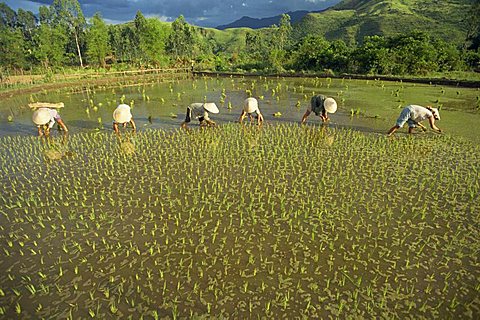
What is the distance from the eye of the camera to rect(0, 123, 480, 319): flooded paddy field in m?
4.14

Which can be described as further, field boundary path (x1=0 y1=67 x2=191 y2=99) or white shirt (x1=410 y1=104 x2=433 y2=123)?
field boundary path (x1=0 y1=67 x2=191 y2=99)

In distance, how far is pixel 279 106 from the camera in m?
16.7

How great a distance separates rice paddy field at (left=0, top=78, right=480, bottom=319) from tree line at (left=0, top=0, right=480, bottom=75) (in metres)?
21.7

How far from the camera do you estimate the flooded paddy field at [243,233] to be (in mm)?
4137

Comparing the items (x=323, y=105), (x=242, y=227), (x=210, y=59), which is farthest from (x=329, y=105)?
(x=210, y=59)

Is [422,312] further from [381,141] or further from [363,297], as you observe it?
[381,141]

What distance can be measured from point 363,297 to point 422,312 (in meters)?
0.74

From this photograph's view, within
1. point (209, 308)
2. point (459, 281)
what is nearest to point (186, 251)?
point (209, 308)

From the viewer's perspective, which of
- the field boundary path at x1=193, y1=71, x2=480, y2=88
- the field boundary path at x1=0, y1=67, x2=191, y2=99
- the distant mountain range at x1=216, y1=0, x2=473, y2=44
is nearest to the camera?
the field boundary path at x1=193, y1=71, x2=480, y2=88

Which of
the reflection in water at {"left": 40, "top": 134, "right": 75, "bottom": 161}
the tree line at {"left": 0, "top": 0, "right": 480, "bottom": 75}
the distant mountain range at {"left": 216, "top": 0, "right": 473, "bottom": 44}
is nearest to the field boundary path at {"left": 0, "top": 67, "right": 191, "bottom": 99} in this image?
the tree line at {"left": 0, "top": 0, "right": 480, "bottom": 75}

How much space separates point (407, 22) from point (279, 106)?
71.0m

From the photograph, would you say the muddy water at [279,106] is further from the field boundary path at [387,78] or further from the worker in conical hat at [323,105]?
the field boundary path at [387,78]

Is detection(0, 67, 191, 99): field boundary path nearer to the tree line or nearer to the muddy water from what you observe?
the muddy water

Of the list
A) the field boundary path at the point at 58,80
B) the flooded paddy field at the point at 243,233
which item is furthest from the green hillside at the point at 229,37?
the flooded paddy field at the point at 243,233
